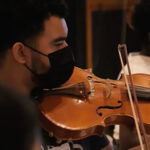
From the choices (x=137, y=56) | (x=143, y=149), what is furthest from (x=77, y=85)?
(x=137, y=56)

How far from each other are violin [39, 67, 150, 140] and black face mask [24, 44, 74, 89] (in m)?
0.03

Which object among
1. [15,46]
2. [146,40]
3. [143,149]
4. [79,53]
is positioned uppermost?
[15,46]

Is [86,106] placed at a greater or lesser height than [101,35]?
greater

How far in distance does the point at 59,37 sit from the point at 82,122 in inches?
11.2

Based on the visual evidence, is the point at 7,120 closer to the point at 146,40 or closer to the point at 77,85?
the point at 77,85

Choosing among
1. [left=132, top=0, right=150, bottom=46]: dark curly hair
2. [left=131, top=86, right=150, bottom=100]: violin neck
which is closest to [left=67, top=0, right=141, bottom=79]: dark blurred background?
[left=132, top=0, right=150, bottom=46]: dark curly hair

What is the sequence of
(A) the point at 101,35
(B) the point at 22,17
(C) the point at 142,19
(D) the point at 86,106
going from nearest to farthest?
(B) the point at 22,17 → (D) the point at 86,106 → (C) the point at 142,19 → (A) the point at 101,35

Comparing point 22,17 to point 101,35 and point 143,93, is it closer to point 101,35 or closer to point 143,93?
point 143,93

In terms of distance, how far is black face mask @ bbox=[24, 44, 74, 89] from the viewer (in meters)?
0.79

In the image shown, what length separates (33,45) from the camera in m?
0.76

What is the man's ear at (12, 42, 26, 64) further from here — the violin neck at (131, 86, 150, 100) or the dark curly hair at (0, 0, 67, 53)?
the violin neck at (131, 86, 150, 100)

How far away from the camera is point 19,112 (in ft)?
1.11

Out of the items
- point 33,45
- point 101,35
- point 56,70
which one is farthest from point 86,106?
point 101,35

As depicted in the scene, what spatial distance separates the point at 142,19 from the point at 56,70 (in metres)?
0.73
